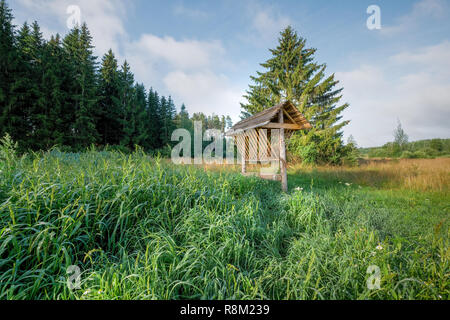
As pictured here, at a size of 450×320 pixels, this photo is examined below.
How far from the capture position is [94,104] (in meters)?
19.7

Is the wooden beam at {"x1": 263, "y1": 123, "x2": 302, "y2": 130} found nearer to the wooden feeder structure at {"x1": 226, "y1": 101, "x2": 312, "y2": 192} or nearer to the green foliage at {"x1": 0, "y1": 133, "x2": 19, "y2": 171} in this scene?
the wooden feeder structure at {"x1": 226, "y1": 101, "x2": 312, "y2": 192}

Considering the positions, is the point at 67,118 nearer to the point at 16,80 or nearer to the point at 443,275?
the point at 16,80

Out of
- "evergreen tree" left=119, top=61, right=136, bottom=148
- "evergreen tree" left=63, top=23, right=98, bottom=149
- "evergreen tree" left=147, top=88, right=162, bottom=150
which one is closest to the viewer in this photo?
"evergreen tree" left=63, top=23, right=98, bottom=149

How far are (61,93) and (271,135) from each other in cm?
2142

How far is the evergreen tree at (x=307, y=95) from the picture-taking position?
1345 cm

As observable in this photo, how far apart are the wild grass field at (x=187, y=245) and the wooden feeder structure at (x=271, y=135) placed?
2.17 metres

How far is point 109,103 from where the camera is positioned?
79.0 feet

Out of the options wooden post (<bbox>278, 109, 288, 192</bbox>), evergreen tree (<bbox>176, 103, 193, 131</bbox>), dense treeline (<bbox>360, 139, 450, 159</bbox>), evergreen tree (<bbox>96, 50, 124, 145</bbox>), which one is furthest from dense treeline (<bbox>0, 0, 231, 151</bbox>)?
dense treeline (<bbox>360, 139, 450, 159</bbox>)

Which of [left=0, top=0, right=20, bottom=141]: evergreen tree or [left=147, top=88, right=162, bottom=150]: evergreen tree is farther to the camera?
[left=147, top=88, right=162, bottom=150]: evergreen tree

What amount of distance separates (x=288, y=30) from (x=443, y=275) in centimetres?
1993

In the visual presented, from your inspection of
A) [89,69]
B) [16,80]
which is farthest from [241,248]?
[89,69]

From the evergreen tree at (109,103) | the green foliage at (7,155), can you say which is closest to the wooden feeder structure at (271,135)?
the green foliage at (7,155)

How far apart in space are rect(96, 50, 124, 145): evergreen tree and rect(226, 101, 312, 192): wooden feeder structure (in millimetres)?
22345

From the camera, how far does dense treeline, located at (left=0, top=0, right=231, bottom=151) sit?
14.2 metres
